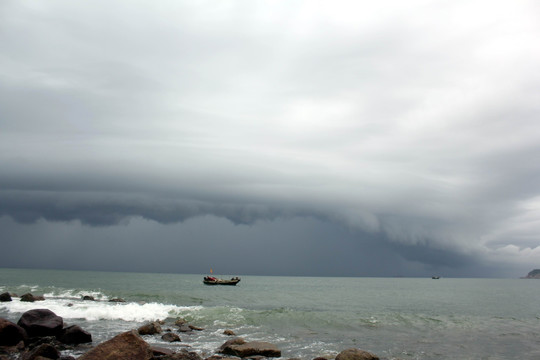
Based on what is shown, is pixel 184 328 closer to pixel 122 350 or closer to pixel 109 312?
pixel 109 312

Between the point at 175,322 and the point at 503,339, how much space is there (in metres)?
23.9

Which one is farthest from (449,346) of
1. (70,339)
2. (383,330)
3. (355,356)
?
(70,339)

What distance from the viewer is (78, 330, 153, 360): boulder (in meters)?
14.8

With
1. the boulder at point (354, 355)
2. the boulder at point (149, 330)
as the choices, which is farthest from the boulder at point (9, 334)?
the boulder at point (354, 355)

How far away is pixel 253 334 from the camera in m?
26.5

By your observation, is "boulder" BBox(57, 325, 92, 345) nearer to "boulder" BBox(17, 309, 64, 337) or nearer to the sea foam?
"boulder" BBox(17, 309, 64, 337)

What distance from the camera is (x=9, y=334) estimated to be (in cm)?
1953

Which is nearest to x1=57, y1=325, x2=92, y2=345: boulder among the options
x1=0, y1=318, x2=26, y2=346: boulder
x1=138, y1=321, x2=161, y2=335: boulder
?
x1=0, y1=318, x2=26, y2=346: boulder

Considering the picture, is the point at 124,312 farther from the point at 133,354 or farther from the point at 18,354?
the point at 133,354

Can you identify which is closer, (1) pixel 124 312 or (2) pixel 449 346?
(2) pixel 449 346

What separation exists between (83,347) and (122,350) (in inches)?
260

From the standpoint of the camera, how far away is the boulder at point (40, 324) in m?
21.2

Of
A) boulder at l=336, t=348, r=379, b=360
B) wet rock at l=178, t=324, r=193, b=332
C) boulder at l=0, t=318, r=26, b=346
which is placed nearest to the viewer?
boulder at l=336, t=348, r=379, b=360

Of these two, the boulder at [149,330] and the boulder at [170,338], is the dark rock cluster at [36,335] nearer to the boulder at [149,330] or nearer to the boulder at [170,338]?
the boulder at [149,330]
